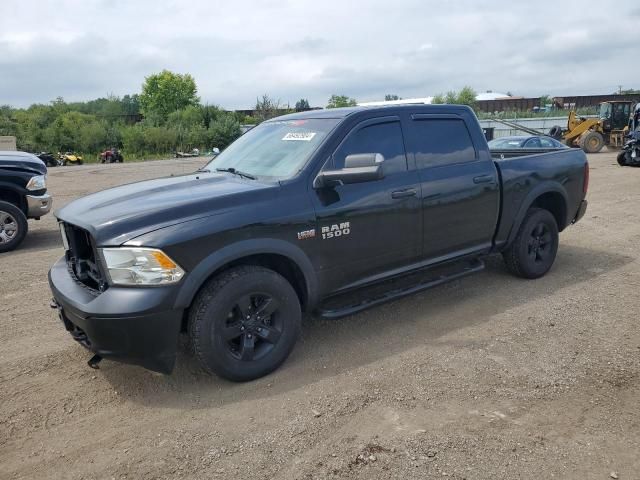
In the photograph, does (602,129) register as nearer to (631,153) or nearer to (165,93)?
(631,153)

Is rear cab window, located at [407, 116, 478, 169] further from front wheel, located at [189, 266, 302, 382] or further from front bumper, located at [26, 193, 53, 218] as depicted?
front bumper, located at [26, 193, 53, 218]

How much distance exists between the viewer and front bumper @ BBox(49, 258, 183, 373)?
305 cm

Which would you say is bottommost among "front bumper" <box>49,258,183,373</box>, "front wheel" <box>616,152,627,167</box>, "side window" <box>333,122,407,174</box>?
"front wheel" <box>616,152,627,167</box>

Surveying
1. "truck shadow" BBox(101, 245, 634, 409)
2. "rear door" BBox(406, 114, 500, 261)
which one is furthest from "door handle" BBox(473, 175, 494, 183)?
"truck shadow" BBox(101, 245, 634, 409)

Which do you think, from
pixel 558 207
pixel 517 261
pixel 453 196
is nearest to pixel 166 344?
pixel 453 196

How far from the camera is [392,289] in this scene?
457 centimetres

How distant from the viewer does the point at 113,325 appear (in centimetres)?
306

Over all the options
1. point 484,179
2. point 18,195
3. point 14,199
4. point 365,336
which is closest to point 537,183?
point 484,179

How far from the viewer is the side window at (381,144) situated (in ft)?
13.1

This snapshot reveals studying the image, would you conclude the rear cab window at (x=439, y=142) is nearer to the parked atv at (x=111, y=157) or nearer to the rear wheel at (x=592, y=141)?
the rear wheel at (x=592, y=141)

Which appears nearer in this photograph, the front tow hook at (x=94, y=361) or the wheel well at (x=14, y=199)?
the front tow hook at (x=94, y=361)

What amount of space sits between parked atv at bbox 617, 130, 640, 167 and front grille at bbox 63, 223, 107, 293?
19.4 metres

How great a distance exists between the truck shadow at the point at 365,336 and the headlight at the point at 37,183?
5113 millimetres

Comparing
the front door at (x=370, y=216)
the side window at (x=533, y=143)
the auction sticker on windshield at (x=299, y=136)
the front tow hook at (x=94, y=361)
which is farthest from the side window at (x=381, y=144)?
the side window at (x=533, y=143)
